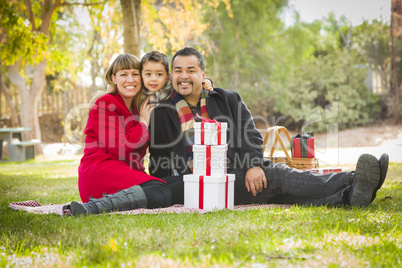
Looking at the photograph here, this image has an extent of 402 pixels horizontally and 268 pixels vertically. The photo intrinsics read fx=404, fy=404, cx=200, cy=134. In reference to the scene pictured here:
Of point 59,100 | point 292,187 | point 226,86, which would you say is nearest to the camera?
point 292,187

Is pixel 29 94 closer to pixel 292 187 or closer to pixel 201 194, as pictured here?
pixel 201 194

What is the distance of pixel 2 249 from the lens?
191 cm

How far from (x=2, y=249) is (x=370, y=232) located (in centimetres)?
182

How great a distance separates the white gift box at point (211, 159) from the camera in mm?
2756

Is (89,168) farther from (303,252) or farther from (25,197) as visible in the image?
(303,252)

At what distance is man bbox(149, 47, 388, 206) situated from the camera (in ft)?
9.25

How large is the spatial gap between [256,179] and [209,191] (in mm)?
376

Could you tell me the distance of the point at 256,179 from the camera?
9.49 ft

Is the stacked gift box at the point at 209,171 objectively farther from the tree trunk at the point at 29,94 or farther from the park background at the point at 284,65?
the park background at the point at 284,65

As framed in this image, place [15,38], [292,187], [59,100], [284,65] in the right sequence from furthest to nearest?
[59,100]
[284,65]
[15,38]
[292,187]

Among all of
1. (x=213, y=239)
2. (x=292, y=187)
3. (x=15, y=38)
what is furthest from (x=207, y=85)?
(x=15, y=38)

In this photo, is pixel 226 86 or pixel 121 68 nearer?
pixel 121 68

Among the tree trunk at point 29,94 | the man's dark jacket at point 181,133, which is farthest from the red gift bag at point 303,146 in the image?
the tree trunk at point 29,94

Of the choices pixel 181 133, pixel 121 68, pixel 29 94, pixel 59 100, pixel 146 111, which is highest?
pixel 59 100
